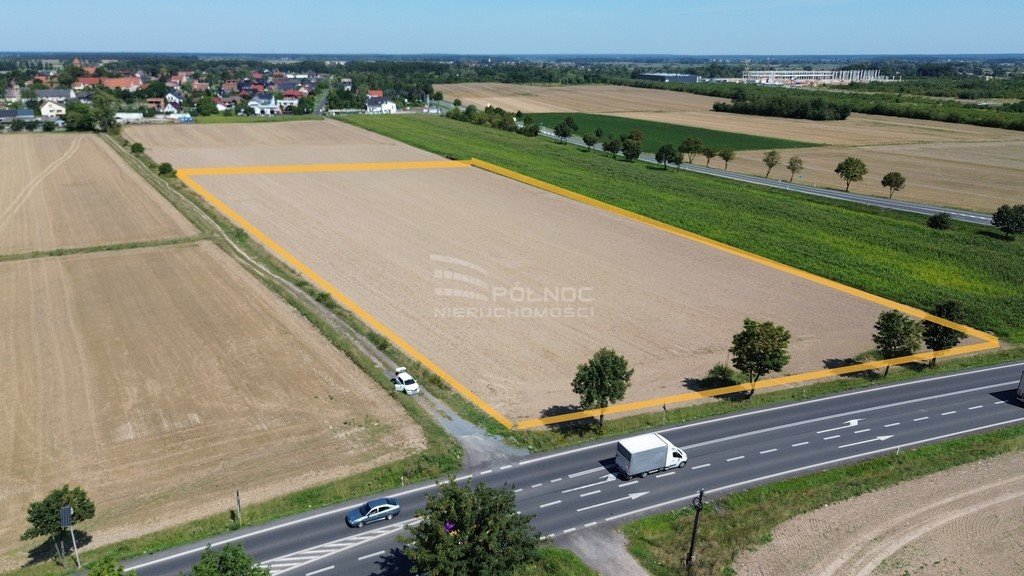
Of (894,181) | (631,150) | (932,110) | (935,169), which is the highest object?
(932,110)

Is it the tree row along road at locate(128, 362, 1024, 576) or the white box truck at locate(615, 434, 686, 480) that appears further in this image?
the white box truck at locate(615, 434, 686, 480)

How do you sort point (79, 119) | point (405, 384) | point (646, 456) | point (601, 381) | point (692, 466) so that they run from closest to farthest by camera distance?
1. point (646, 456)
2. point (692, 466)
3. point (601, 381)
4. point (405, 384)
5. point (79, 119)

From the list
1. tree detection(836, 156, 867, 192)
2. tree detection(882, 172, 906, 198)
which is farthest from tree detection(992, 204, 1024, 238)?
tree detection(836, 156, 867, 192)

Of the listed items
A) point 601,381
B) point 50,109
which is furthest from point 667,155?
point 50,109

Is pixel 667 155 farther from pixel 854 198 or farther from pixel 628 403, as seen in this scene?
pixel 628 403

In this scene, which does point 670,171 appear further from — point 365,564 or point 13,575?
point 13,575

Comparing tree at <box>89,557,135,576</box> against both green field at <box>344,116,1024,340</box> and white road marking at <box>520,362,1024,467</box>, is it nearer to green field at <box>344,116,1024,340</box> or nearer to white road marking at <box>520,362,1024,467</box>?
white road marking at <box>520,362,1024,467</box>

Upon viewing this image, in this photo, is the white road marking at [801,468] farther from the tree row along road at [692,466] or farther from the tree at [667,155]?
the tree at [667,155]
